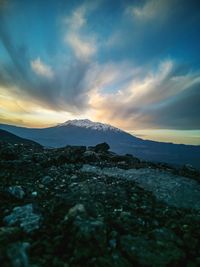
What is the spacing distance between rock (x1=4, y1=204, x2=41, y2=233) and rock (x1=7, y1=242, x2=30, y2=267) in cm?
112

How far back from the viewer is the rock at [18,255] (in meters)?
4.56

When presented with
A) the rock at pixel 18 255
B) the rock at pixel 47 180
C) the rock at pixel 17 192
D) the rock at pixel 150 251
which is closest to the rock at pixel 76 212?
the rock at pixel 150 251

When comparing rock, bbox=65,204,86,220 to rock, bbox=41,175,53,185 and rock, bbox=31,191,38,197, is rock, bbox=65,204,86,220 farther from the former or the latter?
rock, bbox=41,175,53,185

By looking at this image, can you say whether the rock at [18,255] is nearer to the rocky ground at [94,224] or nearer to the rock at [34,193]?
the rocky ground at [94,224]

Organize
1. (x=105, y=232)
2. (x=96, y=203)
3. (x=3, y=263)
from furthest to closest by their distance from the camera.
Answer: (x=96, y=203) → (x=105, y=232) → (x=3, y=263)

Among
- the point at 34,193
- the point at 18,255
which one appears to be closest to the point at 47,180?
the point at 34,193

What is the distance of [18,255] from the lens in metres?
4.72

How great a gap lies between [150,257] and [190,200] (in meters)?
5.89

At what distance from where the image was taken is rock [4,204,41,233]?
622 cm

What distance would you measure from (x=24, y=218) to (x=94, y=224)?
2.25 meters

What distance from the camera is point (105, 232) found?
19.8ft

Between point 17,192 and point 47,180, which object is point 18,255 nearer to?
point 17,192

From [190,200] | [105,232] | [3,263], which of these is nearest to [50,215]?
[105,232]

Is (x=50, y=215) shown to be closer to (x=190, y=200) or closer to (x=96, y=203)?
(x=96, y=203)
